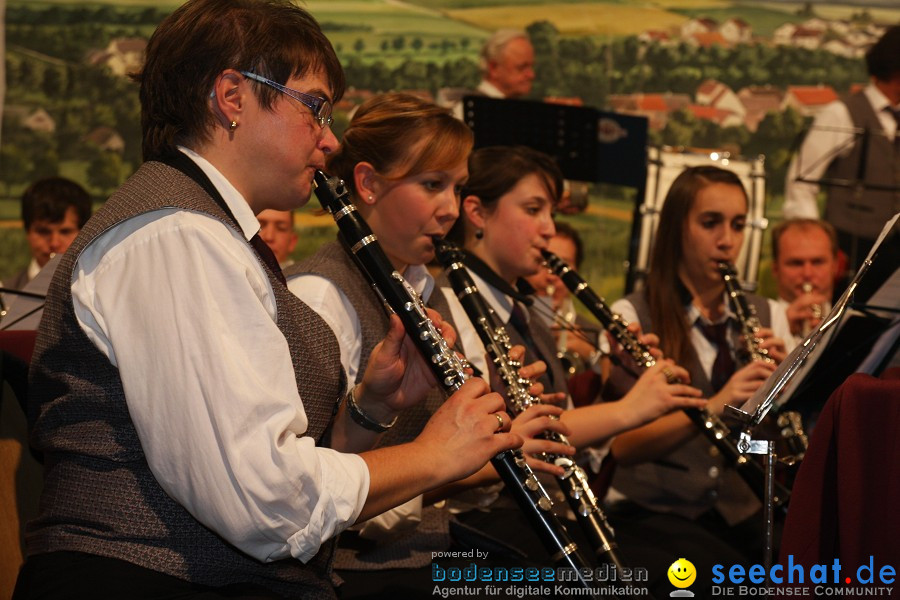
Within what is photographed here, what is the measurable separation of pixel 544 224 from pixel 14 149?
15.0 feet

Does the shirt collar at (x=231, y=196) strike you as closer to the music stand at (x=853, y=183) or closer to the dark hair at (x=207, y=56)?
the dark hair at (x=207, y=56)

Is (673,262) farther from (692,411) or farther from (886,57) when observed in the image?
(886,57)

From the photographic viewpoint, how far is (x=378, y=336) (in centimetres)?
242

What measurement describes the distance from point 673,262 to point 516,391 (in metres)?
1.25

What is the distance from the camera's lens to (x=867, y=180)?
17.5 ft

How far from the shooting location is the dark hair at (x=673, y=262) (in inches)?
132

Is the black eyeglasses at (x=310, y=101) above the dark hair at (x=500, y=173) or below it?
above

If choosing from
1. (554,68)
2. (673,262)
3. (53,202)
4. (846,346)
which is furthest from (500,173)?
(554,68)

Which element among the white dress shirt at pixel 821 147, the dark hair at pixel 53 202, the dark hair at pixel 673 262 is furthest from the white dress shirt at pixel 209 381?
the white dress shirt at pixel 821 147

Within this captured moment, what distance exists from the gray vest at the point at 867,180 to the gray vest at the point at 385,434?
11.7 feet

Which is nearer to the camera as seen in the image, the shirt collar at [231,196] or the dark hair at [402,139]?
the shirt collar at [231,196]

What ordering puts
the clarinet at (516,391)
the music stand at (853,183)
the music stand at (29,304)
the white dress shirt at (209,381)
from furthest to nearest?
the music stand at (853,183) < the music stand at (29,304) < the clarinet at (516,391) < the white dress shirt at (209,381)

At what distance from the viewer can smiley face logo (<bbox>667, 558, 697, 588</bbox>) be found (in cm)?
266

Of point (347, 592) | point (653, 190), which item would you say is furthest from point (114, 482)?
point (653, 190)
